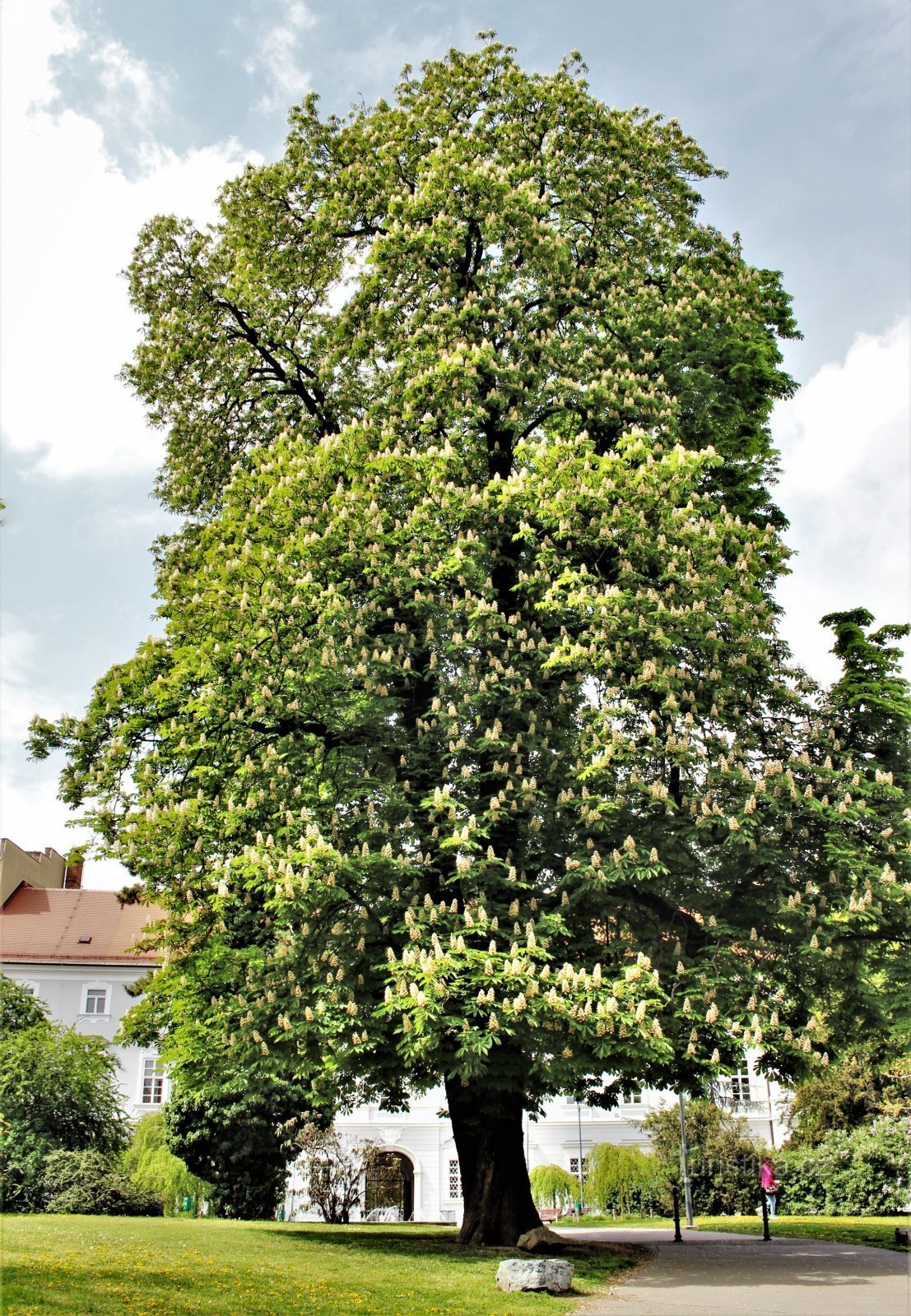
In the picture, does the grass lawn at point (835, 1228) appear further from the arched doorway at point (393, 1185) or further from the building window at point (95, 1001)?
the building window at point (95, 1001)

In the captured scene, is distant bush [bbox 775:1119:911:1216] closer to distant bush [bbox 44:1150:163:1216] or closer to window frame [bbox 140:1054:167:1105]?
distant bush [bbox 44:1150:163:1216]

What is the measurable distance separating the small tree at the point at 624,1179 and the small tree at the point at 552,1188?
3.95 ft

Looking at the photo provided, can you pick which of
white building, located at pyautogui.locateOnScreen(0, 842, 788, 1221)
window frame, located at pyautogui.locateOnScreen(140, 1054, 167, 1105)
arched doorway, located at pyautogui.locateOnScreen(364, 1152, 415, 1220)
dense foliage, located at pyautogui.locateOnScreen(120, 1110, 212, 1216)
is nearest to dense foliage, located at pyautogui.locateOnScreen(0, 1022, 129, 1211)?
dense foliage, located at pyautogui.locateOnScreen(120, 1110, 212, 1216)

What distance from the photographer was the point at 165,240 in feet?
72.3

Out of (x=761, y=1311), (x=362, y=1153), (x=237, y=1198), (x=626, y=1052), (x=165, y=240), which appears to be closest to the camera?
(x=761, y=1311)

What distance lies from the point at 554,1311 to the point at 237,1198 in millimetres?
23906

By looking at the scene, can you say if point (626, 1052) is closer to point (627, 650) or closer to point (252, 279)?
point (627, 650)

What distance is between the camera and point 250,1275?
11859 mm

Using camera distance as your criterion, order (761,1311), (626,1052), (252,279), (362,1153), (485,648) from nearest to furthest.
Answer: (761,1311), (626,1052), (485,648), (252,279), (362,1153)

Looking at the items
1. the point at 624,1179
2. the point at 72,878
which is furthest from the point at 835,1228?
the point at 72,878

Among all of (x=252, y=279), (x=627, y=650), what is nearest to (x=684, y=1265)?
(x=627, y=650)

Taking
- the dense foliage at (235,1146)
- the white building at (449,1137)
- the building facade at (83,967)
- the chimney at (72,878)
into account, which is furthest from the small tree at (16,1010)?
the chimney at (72,878)

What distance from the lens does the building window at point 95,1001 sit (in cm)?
5147

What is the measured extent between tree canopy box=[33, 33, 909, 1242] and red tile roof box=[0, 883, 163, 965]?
123ft
